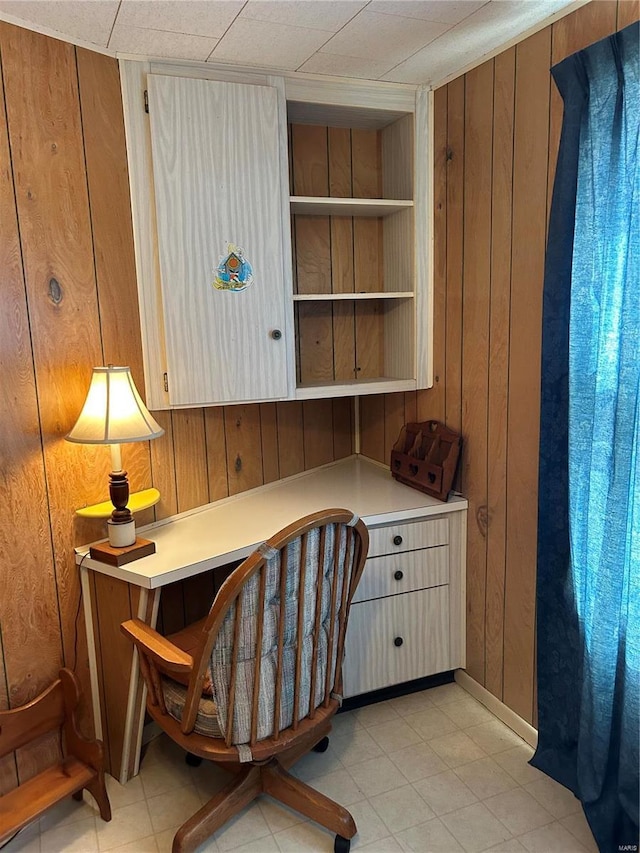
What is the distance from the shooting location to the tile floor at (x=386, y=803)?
68.2 inches

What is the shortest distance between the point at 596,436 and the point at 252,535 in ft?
3.50

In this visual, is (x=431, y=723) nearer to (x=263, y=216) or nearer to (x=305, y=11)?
(x=263, y=216)

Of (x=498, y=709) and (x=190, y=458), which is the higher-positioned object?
(x=190, y=458)

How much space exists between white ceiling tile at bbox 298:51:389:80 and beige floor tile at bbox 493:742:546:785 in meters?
2.25

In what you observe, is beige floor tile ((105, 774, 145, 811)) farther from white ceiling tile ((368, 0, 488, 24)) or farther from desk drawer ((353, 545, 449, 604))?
white ceiling tile ((368, 0, 488, 24))

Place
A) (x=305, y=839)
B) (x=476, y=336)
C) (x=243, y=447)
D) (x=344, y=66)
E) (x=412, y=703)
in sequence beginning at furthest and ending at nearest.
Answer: (x=243, y=447) < (x=412, y=703) < (x=476, y=336) < (x=344, y=66) < (x=305, y=839)

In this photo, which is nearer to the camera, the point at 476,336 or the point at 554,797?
the point at 554,797

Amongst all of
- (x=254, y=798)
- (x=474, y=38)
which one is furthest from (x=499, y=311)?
(x=254, y=798)

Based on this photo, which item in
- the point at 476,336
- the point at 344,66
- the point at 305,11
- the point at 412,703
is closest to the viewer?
the point at 305,11

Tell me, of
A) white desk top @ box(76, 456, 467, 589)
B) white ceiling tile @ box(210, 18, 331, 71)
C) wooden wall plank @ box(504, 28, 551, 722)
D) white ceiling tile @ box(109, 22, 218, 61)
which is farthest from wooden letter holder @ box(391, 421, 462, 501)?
white ceiling tile @ box(109, 22, 218, 61)

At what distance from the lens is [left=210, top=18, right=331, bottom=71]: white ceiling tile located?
1.76m

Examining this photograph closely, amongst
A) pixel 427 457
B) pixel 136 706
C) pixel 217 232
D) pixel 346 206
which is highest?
pixel 346 206

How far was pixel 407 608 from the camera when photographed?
2.30m

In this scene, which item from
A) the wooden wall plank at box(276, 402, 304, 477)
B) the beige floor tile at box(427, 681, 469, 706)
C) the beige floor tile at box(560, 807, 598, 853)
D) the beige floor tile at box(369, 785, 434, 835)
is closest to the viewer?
the beige floor tile at box(560, 807, 598, 853)
